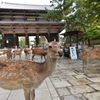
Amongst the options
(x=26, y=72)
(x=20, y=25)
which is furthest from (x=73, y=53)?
(x=20, y=25)

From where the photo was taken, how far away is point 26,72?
1.82 m

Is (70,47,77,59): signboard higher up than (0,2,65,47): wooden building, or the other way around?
(0,2,65,47): wooden building

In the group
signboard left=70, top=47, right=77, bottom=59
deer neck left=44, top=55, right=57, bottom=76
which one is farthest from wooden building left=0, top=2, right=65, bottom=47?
deer neck left=44, top=55, right=57, bottom=76

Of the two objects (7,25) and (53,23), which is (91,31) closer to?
(53,23)

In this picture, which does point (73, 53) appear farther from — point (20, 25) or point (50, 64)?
point (20, 25)

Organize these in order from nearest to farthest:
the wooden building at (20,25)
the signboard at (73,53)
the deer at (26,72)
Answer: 1. the deer at (26,72)
2. the signboard at (73,53)
3. the wooden building at (20,25)

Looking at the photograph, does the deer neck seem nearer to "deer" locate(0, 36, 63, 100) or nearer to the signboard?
"deer" locate(0, 36, 63, 100)

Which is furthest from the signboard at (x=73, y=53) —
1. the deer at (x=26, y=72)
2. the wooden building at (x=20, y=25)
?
the wooden building at (x=20, y=25)

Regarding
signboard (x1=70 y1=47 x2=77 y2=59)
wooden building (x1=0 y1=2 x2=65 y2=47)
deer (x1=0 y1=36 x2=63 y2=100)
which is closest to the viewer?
deer (x1=0 y1=36 x2=63 y2=100)

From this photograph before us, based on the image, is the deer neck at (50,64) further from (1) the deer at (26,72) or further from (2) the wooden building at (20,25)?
(2) the wooden building at (20,25)

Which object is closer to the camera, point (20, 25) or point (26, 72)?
point (26, 72)

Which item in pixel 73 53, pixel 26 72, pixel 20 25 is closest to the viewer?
pixel 26 72

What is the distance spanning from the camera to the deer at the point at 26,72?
175cm

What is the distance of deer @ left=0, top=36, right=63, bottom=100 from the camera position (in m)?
1.75
